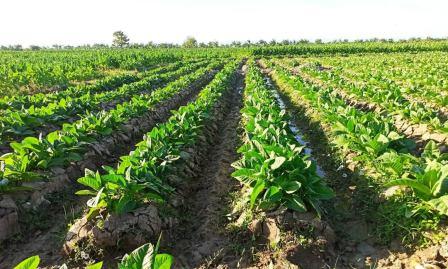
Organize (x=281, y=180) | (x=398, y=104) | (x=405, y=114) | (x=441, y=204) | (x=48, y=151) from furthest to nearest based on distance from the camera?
(x=398, y=104) → (x=405, y=114) → (x=48, y=151) → (x=281, y=180) → (x=441, y=204)

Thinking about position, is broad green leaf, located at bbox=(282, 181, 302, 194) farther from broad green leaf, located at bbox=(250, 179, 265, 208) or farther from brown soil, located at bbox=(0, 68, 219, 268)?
brown soil, located at bbox=(0, 68, 219, 268)

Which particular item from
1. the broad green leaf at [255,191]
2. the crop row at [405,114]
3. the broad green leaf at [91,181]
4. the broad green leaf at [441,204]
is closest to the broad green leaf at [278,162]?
the broad green leaf at [255,191]

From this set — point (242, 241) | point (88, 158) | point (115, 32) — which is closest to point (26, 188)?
point (88, 158)

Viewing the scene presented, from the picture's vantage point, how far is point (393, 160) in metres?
5.08

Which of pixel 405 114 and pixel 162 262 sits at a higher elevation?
pixel 162 262

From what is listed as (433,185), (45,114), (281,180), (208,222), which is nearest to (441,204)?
(433,185)

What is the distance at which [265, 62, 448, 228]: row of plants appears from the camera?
4.24 metres

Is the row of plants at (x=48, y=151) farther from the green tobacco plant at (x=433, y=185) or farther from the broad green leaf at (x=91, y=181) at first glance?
the green tobacco plant at (x=433, y=185)

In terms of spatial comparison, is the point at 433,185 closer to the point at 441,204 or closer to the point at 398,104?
the point at 441,204

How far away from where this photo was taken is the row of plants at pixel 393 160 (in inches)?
167

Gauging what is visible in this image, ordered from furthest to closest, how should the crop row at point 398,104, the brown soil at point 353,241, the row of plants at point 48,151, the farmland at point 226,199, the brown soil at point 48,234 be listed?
1. the crop row at point 398,104
2. the row of plants at point 48,151
3. the brown soil at point 48,234
4. the farmland at point 226,199
5. the brown soil at point 353,241

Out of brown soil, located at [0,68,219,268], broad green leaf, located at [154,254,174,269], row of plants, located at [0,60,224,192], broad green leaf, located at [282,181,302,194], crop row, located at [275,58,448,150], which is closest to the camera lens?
broad green leaf, located at [154,254,174,269]

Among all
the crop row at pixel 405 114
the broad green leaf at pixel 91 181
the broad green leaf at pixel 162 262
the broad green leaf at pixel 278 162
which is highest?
the broad green leaf at pixel 162 262

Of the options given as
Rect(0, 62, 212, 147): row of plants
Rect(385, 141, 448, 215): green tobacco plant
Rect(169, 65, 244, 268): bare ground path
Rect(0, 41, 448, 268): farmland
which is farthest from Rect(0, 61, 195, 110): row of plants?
Rect(385, 141, 448, 215): green tobacco plant
